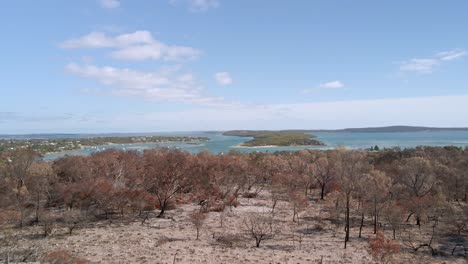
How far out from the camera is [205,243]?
23.8m

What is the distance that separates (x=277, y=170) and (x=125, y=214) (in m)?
29.5

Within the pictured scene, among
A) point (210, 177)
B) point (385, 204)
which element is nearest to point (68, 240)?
point (210, 177)

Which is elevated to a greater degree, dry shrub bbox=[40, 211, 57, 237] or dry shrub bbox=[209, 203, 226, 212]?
dry shrub bbox=[40, 211, 57, 237]

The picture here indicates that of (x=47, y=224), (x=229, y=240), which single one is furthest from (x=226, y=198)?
(x=47, y=224)

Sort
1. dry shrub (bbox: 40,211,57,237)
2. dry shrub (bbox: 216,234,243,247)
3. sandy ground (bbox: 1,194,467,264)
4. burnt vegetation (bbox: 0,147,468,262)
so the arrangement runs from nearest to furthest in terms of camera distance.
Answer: sandy ground (bbox: 1,194,467,264), dry shrub (bbox: 216,234,243,247), dry shrub (bbox: 40,211,57,237), burnt vegetation (bbox: 0,147,468,262)

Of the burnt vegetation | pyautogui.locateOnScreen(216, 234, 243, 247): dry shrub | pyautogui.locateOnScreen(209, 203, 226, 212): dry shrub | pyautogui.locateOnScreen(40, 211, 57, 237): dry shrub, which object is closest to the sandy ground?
pyautogui.locateOnScreen(216, 234, 243, 247): dry shrub

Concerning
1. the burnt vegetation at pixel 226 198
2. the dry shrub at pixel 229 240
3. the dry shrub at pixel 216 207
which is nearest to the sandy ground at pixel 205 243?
the dry shrub at pixel 229 240

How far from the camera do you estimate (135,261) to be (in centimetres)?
1975

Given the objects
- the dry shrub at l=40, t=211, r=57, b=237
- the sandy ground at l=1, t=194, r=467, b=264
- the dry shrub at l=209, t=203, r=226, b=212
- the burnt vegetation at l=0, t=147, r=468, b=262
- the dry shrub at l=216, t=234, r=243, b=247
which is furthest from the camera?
the dry shrub at l=209, t=203, r=226, b=212

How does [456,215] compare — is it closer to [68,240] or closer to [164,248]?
[164,248]

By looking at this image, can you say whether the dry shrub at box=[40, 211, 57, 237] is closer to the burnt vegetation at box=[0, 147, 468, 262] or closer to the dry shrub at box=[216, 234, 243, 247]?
the burnt vegetation at box=[0, 147, 468, 262]

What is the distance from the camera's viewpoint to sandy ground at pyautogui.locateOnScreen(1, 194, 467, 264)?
20656mm

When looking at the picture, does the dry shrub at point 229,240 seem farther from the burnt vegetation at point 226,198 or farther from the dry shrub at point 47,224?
the dry shrub at point 47,224

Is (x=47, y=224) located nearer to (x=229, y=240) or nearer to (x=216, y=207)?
(x=229, y=240)
